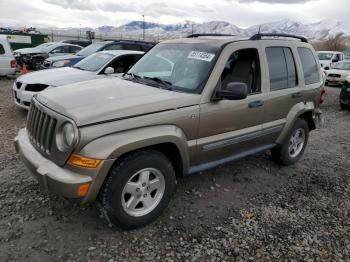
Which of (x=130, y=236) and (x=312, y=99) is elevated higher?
(x=312, y=99)

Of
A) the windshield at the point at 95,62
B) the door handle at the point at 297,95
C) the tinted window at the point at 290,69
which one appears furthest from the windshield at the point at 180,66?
the windshield at the point at 95,62

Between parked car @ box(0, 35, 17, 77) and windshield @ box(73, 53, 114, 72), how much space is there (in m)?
5.42

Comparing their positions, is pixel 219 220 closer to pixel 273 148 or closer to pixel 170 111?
pixel 170 111

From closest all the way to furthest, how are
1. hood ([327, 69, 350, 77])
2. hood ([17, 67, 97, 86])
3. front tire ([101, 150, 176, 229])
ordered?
1. front tire ([101, 150, 176, 229])
2. hood ([17, 67, 97, 86])
3. hood ([327, 69, 350, 77])

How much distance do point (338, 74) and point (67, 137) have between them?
16480mm

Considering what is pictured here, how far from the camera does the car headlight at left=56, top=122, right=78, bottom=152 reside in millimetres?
2826

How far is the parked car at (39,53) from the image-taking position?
1672 centimetres

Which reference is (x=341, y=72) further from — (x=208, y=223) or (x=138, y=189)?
(x=138, y=189)

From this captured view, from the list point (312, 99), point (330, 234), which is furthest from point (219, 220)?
point (312, 99)

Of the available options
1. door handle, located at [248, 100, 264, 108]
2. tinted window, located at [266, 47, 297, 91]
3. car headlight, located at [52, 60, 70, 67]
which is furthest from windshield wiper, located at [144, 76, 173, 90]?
car headlight, located at [52, 60, 70, 67]

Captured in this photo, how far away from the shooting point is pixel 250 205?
4.10m

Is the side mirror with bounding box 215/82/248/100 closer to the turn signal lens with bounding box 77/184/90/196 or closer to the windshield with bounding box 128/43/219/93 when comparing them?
the windshield with bounding box 128/43/219/93

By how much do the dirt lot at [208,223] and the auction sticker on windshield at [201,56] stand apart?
5.51ft

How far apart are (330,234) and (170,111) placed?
2.20m
